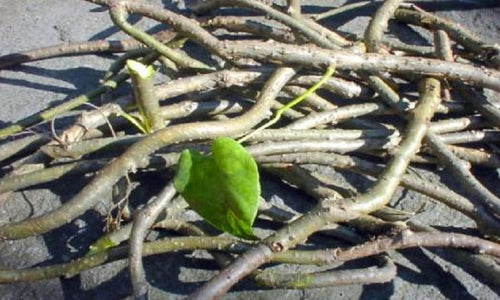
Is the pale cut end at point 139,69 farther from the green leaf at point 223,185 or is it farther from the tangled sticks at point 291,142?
the green leaf at point 223,185

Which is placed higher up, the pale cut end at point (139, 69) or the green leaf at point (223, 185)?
the pale cut end at point (139, 69)

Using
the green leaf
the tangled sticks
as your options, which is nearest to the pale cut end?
the tangled sticks

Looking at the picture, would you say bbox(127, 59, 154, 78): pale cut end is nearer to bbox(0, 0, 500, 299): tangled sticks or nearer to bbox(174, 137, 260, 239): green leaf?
bbox(0, 0, 500, 299): tangled sticks

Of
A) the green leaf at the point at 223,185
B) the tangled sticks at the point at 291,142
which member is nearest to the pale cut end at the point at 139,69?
the tangled sticks at the point at 291,142

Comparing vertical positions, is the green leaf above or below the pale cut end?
below

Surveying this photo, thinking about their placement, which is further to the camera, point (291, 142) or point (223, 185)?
point (291, 142)
